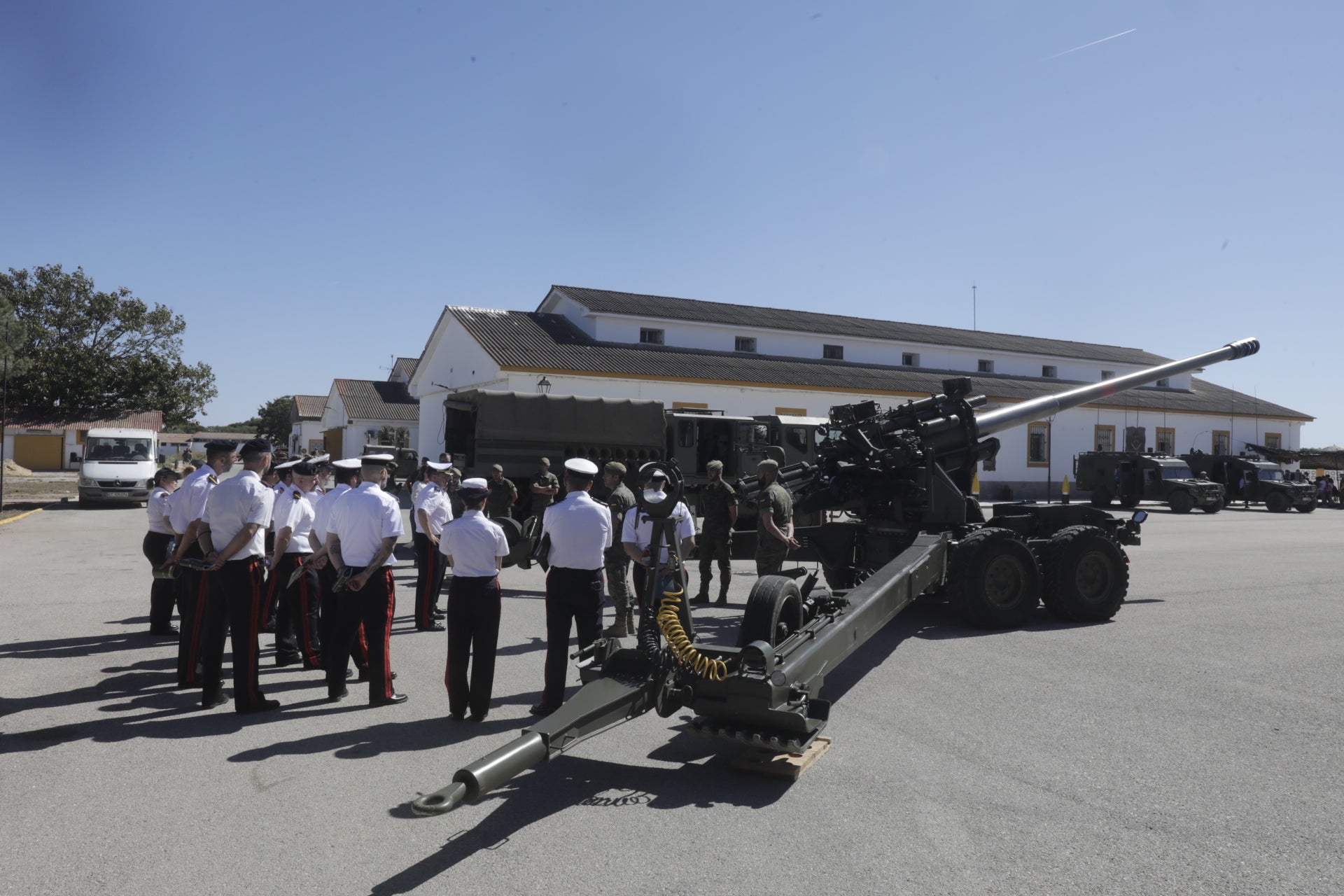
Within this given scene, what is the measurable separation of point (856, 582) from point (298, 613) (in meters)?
5.68

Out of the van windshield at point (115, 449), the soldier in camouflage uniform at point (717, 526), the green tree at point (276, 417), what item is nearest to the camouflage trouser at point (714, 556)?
the soldier in camouflage uniform at point (717, 526)

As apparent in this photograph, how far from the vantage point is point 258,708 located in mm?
6078

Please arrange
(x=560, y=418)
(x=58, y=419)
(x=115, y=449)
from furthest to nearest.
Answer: (x=58, y=419) → (x=115, y=449) → (x=560, y=418)

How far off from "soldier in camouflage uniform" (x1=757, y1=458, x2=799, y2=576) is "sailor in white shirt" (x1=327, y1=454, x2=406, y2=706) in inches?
158

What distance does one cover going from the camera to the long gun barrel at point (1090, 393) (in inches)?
398

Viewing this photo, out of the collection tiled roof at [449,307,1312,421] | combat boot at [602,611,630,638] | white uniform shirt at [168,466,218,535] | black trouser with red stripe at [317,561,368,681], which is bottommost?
combat boot at [602,611,630,638]

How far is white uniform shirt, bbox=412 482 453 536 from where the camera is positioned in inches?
330

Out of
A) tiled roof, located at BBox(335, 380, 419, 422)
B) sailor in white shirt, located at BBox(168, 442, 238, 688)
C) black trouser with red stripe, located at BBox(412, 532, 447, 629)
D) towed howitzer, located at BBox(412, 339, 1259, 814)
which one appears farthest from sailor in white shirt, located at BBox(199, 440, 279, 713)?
tiled roof, located at BBox(335, 380, 419, 422)

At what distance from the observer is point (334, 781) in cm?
475

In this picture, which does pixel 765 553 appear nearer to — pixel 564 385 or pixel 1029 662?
pixel 1029 662

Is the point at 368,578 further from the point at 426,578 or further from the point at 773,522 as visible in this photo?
the point at 773,522

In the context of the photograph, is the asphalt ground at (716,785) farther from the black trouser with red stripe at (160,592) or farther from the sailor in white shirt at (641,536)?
the sailor in white shirt at (641,536)

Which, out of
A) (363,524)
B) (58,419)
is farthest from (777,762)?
(58,419)

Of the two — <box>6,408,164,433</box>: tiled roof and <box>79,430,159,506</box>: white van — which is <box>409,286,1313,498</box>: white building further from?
<box>6,408,164,433</box>: tiled roof
